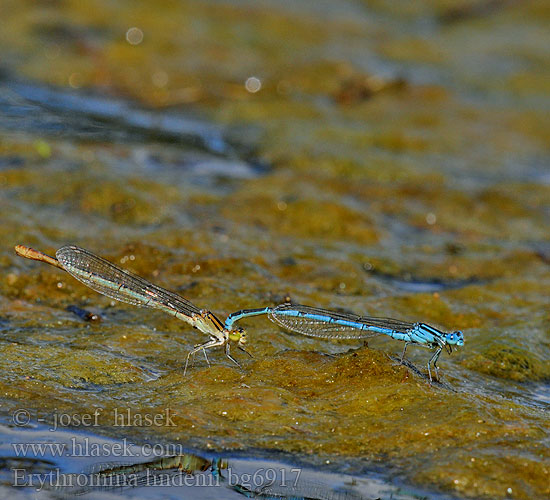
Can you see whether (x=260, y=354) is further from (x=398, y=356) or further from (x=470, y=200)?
(x=470, y=200)

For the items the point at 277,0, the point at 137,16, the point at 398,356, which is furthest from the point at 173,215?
the point at 277,0

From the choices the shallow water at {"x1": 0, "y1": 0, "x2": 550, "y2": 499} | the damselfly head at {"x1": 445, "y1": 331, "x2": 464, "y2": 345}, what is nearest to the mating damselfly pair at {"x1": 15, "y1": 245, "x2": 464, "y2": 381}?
the damselfly head at {"x1": 445, "y1": 331, "x2": 464, "y2": 345}

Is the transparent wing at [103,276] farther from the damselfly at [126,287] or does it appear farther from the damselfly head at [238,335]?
the damselfly head at [238,335]

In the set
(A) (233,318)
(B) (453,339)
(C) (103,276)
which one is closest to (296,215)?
(C) (103,276)

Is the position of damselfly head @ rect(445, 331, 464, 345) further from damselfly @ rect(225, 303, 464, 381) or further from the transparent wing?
the transparent wing

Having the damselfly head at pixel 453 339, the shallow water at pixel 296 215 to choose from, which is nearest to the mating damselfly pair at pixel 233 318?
the damselfly head at pixel 453 339

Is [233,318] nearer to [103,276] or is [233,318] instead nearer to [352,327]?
[352,327]
